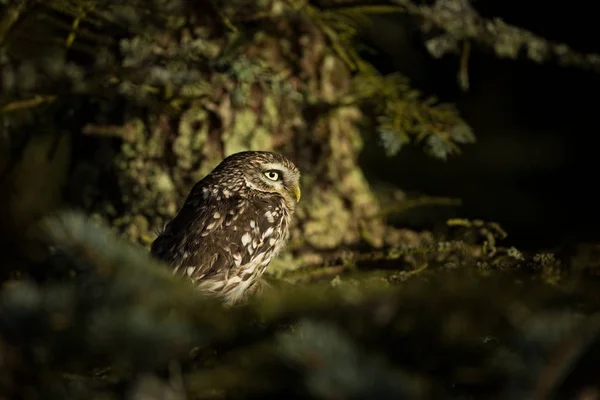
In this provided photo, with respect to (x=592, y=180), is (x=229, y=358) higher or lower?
higher

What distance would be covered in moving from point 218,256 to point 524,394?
105 inches

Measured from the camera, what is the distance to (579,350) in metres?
1.43

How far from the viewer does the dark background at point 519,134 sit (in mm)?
7953

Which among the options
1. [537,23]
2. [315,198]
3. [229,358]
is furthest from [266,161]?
[537,23]

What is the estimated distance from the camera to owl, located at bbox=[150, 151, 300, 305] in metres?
3.95

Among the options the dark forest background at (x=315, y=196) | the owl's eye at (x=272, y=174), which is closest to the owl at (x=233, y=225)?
the owl's eye at (x=272, y=174)

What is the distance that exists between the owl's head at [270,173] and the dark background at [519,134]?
3.46 m

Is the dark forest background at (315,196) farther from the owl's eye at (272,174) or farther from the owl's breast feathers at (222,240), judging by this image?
the owl's eye at (272,174)

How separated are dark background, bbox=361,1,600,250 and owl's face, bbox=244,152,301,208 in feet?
11.3

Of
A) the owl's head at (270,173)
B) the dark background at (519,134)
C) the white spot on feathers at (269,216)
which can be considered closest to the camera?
the white spot on feathers at (269,216)

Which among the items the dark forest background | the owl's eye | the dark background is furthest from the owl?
the dark background

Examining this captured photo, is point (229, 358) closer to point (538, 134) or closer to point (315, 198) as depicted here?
point (315, 198)

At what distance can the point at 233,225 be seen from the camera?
4.14 m

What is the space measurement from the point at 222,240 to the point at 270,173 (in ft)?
1.87
